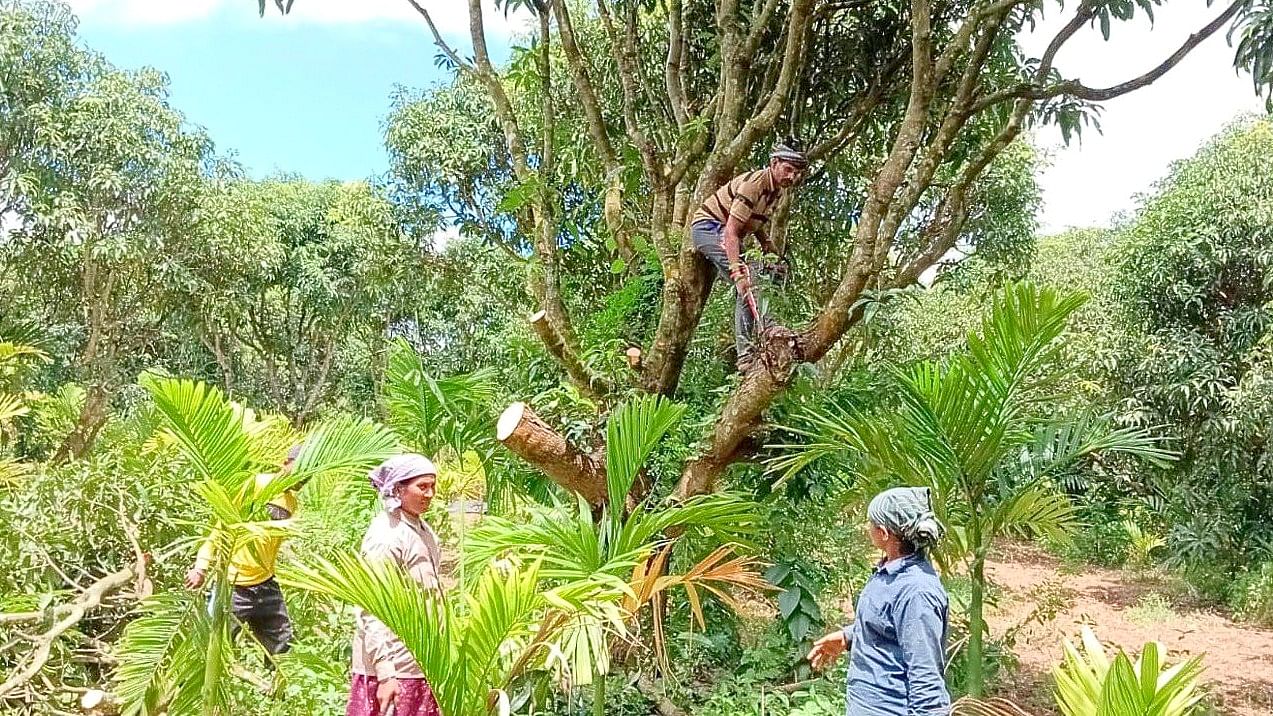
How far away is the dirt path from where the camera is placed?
6.64 metres

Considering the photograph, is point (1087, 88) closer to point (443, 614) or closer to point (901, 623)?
point (901, 623)

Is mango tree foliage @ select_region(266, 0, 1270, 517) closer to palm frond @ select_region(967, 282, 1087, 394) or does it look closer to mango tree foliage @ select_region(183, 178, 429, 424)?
palm frond @ select_region(967, 282, 1087, 394)

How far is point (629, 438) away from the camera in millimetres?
4027

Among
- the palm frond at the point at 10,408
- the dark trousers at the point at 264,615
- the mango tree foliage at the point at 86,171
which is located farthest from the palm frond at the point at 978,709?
the mango tree foliage at the point at 86,171

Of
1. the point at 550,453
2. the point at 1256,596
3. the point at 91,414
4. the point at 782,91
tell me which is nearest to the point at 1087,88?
the point at 782,91

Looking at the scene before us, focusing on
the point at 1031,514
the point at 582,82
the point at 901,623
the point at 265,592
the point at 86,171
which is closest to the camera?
the point at 901,623

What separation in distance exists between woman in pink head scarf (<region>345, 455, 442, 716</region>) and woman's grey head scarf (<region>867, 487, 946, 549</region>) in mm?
1493

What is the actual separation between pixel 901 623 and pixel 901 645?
7 centimetres

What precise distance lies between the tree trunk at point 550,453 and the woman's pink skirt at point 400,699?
4.97ft

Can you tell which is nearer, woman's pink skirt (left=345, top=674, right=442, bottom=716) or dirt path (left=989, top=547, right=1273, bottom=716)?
woman's pink skirt (left=345, top=674, right=442, bottom=716)

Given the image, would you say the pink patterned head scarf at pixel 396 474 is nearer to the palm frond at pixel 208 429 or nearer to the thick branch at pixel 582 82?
the palm frond at pixel 208 429

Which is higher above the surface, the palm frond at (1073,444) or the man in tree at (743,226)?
the man in tree at (743,226)

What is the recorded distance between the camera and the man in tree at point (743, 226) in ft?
15.9

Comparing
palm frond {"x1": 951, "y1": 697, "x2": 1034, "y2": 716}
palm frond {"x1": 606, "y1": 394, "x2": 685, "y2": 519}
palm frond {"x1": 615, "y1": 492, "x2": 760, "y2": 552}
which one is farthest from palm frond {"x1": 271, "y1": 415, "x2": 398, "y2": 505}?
palm frond {"x1": 951, "y1": 697, "x2": 1034, "y2": 716}
